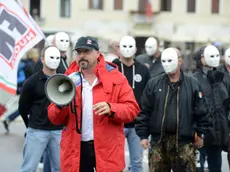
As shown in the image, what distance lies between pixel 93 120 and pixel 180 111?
1448mm

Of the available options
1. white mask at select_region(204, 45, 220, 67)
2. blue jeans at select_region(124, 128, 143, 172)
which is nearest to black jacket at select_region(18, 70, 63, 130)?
blue jeans at select_region(124, 128, 143, 172)

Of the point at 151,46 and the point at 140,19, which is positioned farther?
the point at 140,19

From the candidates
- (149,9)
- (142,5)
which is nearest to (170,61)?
(149,9)

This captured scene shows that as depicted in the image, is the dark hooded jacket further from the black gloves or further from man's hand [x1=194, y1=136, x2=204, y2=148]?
man's hand [x1=194, y1=136, x2=204, y2=148]

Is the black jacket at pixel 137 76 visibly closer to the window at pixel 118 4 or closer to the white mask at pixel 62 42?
the white mask at pixel 62 42

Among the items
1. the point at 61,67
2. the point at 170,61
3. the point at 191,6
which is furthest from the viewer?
the point at 191,6

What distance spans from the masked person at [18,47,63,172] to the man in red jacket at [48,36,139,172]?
1.93m

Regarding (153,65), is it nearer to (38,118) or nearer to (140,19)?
(38,118)

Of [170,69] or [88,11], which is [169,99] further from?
[88,11]

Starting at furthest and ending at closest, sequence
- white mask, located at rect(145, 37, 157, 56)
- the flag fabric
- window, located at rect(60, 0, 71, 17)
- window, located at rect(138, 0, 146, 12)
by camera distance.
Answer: window, located at rect(138, 0, 146, 12), window, located at rect(60, 0, 71, 17), white mask, located at rect(145, 37, 157, 56), the flag fabric

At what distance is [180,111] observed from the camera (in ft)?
22.1

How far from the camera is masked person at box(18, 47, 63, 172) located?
7.57 m

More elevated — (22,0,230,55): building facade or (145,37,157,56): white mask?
(22,0,230,55): building facade

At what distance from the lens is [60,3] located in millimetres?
45531
